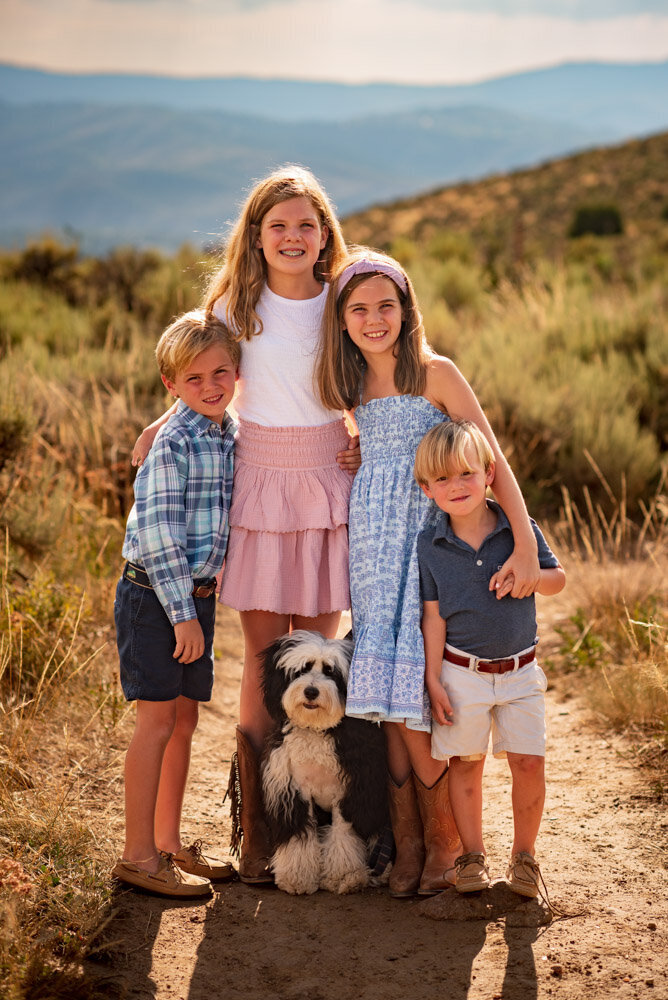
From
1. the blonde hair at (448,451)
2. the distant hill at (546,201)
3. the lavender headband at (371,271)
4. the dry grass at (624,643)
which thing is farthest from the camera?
the distant hill at (546,201)

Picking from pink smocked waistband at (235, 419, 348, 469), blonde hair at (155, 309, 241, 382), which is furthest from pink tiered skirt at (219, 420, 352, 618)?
blonde hair at (155, 309, 241, 382)

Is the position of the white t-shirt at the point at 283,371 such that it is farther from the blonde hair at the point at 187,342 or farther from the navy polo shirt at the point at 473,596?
the navy polo shirt at the point at 473,596

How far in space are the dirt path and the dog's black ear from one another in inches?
27.1

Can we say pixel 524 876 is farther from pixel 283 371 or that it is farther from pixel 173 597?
pixel 283 371

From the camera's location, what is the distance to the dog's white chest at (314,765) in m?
3.42

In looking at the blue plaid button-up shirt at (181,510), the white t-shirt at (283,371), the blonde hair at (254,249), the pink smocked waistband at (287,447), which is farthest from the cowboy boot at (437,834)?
the blonde hair at (254,249)

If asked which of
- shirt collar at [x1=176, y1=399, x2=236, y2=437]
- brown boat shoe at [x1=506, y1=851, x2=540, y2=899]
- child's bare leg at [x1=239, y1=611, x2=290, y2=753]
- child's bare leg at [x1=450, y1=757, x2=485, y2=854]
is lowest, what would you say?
brown boat shoe at [x1=506, y1=851, x2=540, y2=899]

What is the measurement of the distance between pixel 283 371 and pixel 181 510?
2.37ft

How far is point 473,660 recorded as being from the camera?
10.8 ft

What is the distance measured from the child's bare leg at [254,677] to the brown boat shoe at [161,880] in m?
0.53

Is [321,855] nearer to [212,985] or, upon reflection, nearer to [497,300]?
[212,985]

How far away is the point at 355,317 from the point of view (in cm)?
358

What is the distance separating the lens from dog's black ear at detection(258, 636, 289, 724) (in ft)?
11.1

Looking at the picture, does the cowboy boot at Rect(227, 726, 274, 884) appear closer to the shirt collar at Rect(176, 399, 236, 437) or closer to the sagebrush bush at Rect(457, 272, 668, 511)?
the shirt collar at Rect(176, 399, 236, 437)
